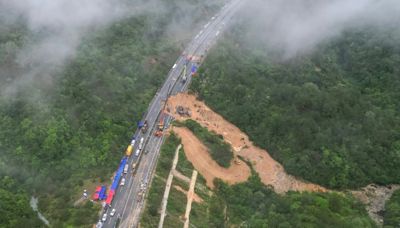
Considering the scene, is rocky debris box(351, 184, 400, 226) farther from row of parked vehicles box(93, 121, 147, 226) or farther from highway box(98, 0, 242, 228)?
row of parked vehicles box(93, 121, 147, 226)

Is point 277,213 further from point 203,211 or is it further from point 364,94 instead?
Result: point 364,94

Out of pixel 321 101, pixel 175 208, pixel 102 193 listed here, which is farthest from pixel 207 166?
pixel 321 101

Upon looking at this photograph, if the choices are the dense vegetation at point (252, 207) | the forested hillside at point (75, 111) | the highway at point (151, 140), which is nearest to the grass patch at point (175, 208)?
the dense vegetation at point (252, 207)

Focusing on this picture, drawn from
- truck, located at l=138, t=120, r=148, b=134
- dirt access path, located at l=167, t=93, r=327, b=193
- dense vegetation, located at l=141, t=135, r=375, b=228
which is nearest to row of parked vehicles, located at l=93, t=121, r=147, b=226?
truck, located at l=138, t=120, r=148, b=134

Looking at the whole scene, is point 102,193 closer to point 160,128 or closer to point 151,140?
point 151,140

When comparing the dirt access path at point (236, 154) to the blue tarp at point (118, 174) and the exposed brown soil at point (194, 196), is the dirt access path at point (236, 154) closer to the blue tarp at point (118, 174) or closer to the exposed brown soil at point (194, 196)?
the exposed brown soil at point (194, 196)
